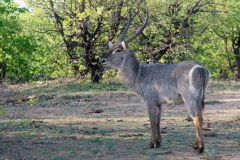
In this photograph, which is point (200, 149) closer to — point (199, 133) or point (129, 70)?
point (199, 133)

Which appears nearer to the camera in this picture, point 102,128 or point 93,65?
point 102,128

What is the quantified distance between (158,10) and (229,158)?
13017 millimetres

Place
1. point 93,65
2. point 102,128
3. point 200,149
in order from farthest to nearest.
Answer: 1. point 93,65
2. point 102,128
3. point 200,149

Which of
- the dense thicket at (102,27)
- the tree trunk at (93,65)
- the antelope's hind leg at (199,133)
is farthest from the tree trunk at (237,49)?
the antelope's hind leg at (199,133)

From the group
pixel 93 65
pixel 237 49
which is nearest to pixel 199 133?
pixel 93 65

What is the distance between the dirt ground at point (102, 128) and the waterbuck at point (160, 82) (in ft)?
1.43

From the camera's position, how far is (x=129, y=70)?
7355mm

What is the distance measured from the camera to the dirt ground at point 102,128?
638 cm

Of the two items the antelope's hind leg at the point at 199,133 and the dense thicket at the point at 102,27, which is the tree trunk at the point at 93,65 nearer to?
the dense thicket at the point at 102,27

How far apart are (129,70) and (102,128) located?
1.73 meters

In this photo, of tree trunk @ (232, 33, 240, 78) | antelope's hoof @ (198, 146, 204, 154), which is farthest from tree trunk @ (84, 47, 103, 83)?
tree trunk @ (232, 33, 240, 78)

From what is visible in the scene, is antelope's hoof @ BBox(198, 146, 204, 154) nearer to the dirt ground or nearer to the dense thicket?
the dirt ground

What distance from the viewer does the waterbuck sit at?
646cm

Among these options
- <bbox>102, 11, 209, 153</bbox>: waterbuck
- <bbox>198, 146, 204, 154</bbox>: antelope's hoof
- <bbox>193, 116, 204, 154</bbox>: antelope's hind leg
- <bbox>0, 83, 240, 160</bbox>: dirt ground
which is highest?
<bbox>102, 11, 209, 153</bbox>: waterbuck
